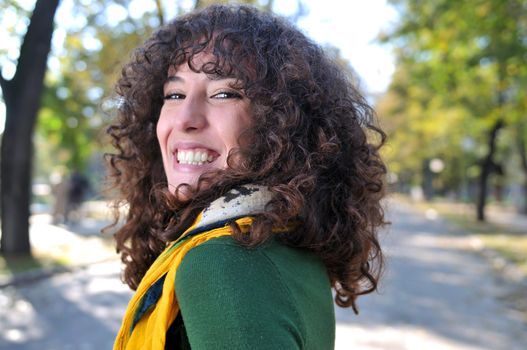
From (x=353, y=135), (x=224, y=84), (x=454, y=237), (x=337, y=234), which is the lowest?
(x=454, y=237)

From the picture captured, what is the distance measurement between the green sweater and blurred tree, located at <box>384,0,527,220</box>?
6.73m

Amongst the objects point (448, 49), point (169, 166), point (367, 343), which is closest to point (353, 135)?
point (169, 166)

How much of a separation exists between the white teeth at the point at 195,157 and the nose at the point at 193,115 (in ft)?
0.20

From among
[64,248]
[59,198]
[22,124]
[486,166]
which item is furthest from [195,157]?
[486,166]

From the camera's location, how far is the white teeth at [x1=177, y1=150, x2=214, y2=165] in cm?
148

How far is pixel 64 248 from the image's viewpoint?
13031 millimetres

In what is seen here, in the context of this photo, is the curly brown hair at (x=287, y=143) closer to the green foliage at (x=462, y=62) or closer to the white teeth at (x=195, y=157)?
the white teeth at (x=195, y=157)

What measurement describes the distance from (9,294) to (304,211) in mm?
8375

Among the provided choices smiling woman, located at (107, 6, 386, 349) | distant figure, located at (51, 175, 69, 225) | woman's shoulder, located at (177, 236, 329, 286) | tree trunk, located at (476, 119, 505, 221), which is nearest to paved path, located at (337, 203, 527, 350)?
smiling woman, located at (107, 6, 386, 349)

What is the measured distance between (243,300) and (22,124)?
37.2 ft

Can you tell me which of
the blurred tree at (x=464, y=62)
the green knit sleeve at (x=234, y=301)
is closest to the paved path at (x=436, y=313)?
the green knit sleeve at (x=234, y=301)

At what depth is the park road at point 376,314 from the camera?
6.28 m

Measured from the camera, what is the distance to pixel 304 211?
4.26ft

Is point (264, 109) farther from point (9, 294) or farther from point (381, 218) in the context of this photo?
point (9, 294)
